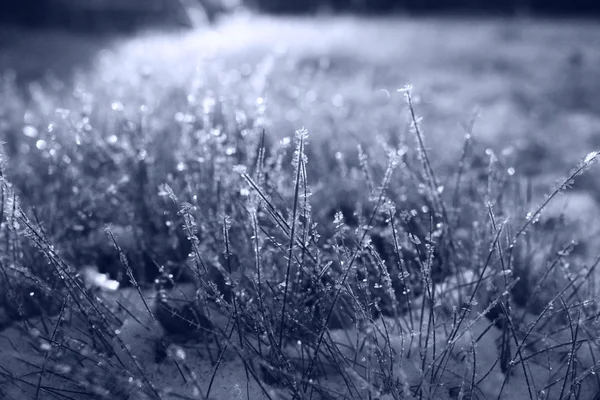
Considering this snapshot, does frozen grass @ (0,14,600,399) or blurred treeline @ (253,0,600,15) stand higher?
blurred treeline @ (253,0,600,15)

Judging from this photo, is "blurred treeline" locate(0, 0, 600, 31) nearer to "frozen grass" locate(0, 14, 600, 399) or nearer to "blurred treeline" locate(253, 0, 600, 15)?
"blurred treeline" locate(253, 0, 600, 15)

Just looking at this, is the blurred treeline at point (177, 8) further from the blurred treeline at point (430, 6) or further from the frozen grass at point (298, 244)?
the frozen grass at point (298, 244)

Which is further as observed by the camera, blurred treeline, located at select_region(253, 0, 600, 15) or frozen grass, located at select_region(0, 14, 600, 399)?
blurred treeline, located at select_region(253, 0, 600, 15)

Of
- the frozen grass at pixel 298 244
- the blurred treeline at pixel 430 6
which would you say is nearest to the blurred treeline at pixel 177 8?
the blurred treeline at pixel 430 6

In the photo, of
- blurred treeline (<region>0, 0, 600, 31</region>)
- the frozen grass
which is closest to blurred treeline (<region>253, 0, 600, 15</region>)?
blurred treeline (<region>0, 0, 600, 31</region>)

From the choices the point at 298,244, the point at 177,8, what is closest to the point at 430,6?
the point at 177,8

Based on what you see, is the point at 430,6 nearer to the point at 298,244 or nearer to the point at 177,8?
the point at 177,8
